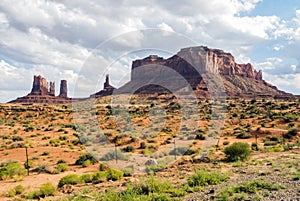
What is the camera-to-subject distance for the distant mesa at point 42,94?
132 metres

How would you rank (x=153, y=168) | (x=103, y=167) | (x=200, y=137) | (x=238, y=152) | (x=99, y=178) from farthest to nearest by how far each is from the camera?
(x=200, y=137) → (x=103, y=167) → (x=238, y=152) → (x=153, y=168) → (x=99, y=178)

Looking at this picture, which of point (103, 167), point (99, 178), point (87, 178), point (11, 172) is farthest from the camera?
point (103, 167)

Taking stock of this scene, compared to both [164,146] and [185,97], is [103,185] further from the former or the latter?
[185,97]

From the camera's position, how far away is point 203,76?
102000mm

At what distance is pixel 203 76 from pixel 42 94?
88.8m

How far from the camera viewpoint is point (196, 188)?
10.2m

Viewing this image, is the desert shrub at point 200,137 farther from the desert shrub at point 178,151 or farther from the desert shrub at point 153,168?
the desert shrub at point 153,168

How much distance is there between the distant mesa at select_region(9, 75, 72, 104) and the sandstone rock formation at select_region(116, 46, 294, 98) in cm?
4636

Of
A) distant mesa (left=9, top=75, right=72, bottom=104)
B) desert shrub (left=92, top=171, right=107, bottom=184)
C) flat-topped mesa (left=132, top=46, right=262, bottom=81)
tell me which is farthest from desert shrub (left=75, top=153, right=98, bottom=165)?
distant mesa (left=9, top=75, right=72, bottom=104)

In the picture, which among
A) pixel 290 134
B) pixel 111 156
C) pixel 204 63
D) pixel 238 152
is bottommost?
pixel 111 156

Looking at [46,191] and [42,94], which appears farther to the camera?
[42,94]

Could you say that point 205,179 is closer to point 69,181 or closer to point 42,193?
point 69,181

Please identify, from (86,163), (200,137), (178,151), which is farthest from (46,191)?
(200,137)

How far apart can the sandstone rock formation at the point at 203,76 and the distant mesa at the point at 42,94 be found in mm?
46356
